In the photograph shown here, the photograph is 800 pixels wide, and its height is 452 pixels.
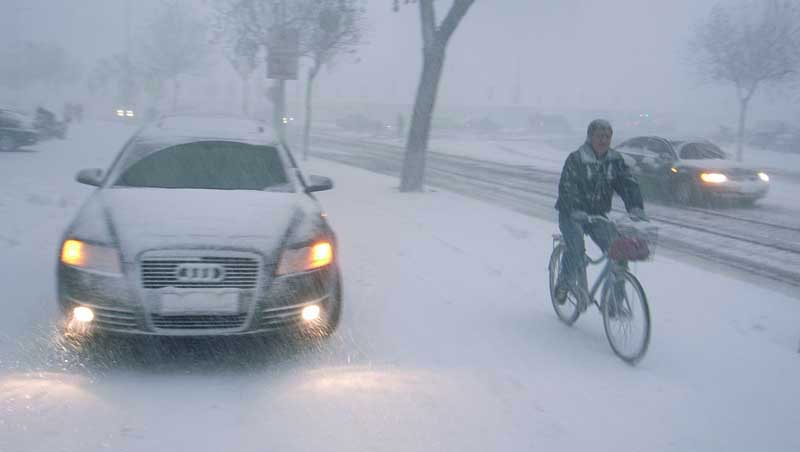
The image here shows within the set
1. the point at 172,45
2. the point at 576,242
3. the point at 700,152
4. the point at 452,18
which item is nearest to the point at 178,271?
the point at 576,242

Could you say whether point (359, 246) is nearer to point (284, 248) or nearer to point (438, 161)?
point (284, 248)

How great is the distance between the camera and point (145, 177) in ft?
17.9

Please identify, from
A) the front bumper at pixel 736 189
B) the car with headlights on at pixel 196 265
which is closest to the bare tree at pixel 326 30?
the front bumper at pixel 736 189

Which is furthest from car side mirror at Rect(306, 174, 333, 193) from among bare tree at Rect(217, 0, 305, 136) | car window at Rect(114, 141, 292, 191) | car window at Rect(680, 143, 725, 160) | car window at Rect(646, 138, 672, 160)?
bare tree at Rect(217, 0, 305, 136)

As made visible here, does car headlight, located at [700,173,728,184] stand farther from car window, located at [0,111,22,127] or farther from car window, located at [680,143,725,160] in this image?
car window, located at [0,111,22,127]

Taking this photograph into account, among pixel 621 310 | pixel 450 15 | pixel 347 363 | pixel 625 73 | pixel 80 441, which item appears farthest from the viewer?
pixel 625 73

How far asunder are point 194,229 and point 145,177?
1343mm

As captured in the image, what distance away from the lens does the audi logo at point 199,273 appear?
4172 millimetres

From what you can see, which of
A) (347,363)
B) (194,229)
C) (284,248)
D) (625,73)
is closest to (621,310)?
(347,363)

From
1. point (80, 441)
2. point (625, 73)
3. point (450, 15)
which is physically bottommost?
point (80, 441)

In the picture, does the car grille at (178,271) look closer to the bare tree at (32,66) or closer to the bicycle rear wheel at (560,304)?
the bicycle rear wheel at (560,304)

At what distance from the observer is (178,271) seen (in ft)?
13.7

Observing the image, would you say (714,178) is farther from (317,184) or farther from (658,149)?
(317,184)

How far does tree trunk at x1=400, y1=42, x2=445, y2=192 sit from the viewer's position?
14398 mm
